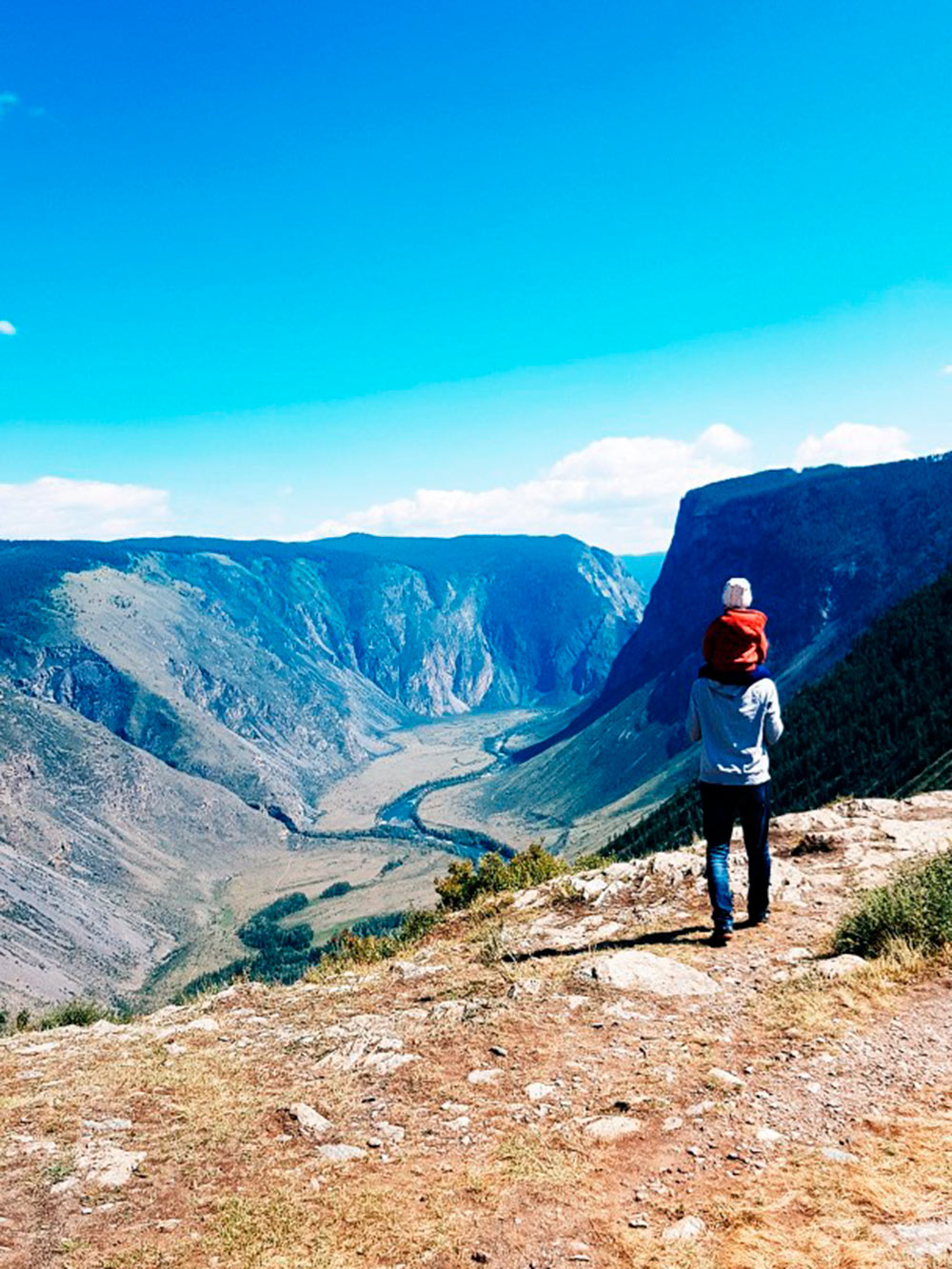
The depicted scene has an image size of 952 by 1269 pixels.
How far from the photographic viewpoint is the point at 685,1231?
4816mm

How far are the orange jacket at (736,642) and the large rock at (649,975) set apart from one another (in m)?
3.67

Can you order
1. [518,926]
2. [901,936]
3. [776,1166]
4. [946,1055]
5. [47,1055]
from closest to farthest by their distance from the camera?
[776,1166] → [946,1055] → [901,936] → [47,1055] → [518,926]

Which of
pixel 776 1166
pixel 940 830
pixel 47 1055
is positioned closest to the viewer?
pixel 776 1166

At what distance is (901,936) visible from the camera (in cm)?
912

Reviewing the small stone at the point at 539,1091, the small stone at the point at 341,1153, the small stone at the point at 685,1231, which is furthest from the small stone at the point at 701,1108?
the small stone at the point at 341,1153

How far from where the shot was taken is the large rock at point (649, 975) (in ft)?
29.4

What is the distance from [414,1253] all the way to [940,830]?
1380 centimetres

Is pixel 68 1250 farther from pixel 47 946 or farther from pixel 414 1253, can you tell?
pixel 47 946

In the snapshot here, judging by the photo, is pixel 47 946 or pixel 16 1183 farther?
pixel 47 946

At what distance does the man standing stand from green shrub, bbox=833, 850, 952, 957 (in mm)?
1362

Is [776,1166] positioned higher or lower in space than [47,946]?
higher

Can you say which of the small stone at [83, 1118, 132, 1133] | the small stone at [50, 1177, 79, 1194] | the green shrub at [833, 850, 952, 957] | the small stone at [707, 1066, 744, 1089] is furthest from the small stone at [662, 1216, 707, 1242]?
the green shrub at [833, 850, 952, 957]

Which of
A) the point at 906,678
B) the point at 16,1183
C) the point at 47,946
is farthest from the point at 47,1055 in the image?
the point at 47,946

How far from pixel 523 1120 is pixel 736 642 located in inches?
233
